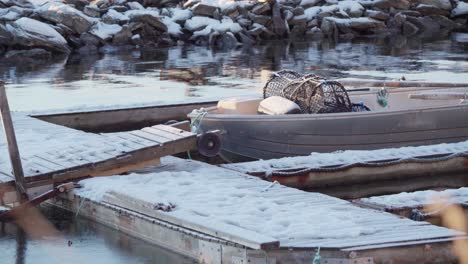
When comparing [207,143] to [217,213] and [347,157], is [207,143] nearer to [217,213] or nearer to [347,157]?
[347,157]

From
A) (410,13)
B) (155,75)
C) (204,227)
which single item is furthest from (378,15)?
(204,227)

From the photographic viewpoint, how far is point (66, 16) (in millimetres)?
30828

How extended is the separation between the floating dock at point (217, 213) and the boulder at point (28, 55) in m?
16.9

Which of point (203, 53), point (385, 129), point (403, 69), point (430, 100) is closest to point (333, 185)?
point (385, 129)

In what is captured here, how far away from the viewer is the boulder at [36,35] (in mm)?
28859

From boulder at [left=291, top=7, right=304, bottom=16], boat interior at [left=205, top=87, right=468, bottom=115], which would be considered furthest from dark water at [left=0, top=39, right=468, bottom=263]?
boulder at [left=291, top=7, right=304, bottom=16]

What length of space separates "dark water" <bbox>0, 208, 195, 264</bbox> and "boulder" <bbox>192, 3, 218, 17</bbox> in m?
25.1

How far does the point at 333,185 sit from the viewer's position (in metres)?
11.4

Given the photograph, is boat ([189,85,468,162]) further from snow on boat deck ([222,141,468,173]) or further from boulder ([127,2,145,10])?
boulder ([127,2,145,10])

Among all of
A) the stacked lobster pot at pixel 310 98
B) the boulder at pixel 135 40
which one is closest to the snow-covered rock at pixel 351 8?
the boulder at pixel 135 40

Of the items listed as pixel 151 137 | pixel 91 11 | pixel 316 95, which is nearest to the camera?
pixel 151 137

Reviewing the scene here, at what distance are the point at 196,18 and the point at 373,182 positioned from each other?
77.3 feet

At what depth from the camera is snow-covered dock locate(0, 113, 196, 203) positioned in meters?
9.91

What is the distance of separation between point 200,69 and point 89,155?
1458 cm
